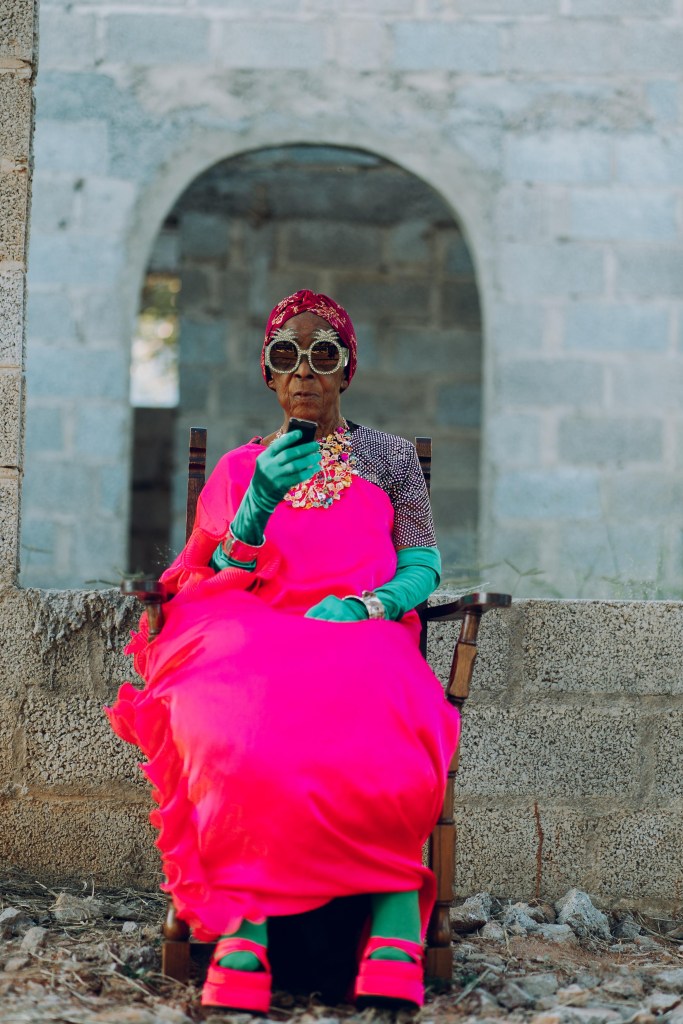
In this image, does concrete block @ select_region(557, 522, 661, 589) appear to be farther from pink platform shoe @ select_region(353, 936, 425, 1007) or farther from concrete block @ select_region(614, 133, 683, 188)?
pink platform shoe @ select_region(353, 936, 425, 1007)

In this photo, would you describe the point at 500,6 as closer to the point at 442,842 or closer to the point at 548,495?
the point at 548,495

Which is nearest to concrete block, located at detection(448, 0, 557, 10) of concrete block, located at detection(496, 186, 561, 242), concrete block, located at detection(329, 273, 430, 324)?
concrete block, located at detection(496, 186, 561, 242)

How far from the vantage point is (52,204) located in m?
5.93

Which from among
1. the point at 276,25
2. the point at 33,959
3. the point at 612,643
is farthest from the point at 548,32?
the point at 33,959

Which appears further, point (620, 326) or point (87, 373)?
point (620, 326)

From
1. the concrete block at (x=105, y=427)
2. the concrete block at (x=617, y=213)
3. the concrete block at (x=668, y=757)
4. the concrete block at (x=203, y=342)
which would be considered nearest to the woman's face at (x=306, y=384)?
the concrete block at (x=668, y=757)

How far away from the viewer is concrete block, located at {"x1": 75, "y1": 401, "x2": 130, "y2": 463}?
593cm

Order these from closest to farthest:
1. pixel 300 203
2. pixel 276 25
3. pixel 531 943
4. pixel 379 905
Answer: pixel 379 905 → pixel 531 943 → pixel 276 25 → pixel 300 203

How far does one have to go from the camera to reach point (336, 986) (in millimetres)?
2506

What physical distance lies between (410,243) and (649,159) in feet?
8.05

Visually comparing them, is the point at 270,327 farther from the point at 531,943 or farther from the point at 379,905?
the point at 531,943

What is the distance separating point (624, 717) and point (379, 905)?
3.89 ft

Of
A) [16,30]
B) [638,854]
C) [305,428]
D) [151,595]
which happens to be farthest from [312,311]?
[638,854]

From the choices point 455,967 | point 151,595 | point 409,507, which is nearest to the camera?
point 151,595
